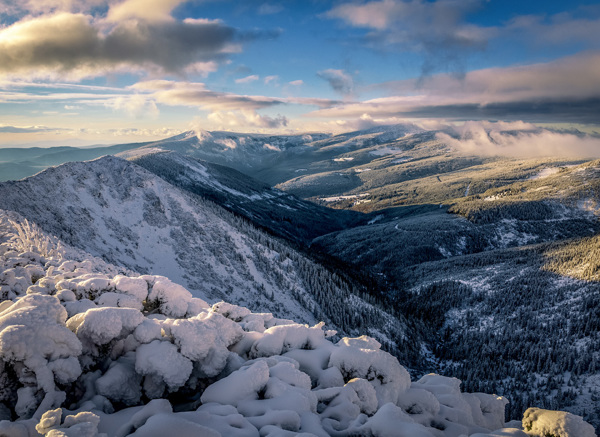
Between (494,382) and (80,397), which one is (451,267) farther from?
(80,397)

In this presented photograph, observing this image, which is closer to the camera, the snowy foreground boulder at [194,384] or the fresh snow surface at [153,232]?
the snowy foreground boulder at [194,384]

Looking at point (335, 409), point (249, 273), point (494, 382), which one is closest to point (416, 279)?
point (494, 382)

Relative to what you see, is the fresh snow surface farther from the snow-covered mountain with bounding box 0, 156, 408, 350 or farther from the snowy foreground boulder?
the snowy foreground boulder

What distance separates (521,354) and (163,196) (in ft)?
409

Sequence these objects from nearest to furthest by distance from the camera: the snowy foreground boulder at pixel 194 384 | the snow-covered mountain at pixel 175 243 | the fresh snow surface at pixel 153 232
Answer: the snowy foreground boulder at pixel 194 384
the fresh snow surface at pixel 153 232
the snow-covered mountain at pixel 175 243

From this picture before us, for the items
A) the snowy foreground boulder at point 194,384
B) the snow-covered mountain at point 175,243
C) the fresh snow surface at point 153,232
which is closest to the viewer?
the snowy foreground boulder at point 194,384

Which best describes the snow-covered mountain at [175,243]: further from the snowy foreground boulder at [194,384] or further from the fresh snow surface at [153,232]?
the snowy foreground boulder at [194,384]

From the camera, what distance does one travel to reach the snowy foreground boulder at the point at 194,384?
7.89 meters

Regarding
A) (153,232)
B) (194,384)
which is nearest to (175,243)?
(153,232)

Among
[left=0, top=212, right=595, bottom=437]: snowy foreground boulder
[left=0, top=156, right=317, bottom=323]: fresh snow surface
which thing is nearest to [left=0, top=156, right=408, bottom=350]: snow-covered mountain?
[left=0, top=156, right=317, bottom=323]: fresh snow surface

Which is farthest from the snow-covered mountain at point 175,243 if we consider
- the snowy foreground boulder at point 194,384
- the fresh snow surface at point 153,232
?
the snowy foreground boulder at point 194,384

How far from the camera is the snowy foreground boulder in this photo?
25.9 ft

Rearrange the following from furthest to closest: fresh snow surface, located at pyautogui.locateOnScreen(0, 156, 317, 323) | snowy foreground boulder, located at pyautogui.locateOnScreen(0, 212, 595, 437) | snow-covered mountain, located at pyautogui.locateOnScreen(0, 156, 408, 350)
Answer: snow-covered mountain, located at pyautogui.locateOnScreen(0, 156, 408, 350) < fresh snow surface, located at pyautogui.locateOnScreen(0, 156, 317, 323) < snowy foreground boulder, located at pyautogui.locateOnScreen(0, 212, 595, 437)

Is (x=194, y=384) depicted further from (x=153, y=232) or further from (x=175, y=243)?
(x=153, y=232)
